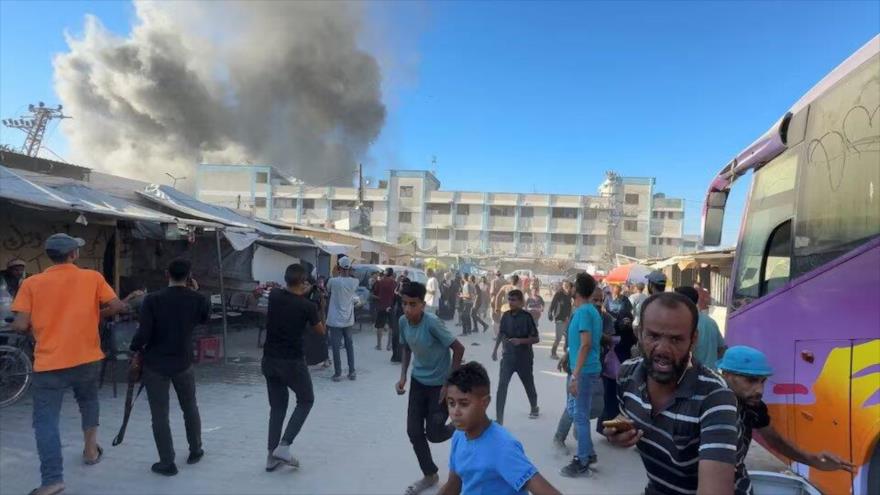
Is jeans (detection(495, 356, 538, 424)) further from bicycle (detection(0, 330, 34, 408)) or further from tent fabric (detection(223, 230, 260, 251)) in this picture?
tent fabric (detection(223, 230, 260, 251))

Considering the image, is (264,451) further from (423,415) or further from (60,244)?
(60,244)

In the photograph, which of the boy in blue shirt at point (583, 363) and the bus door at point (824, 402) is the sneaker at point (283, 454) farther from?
the bus door at point (824, 402)

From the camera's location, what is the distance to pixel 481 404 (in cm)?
223

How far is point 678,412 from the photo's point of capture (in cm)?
156

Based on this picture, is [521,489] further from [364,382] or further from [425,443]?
[364,382]

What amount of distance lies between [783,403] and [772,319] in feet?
2.26

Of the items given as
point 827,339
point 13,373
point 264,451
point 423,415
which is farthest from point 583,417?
point 13,373

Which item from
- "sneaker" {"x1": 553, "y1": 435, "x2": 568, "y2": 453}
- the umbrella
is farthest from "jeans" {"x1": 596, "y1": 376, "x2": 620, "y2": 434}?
the umbrella

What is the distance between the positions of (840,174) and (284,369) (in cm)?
427

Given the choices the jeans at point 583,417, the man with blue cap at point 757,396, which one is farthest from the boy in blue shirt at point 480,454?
the jeans at point 583,417

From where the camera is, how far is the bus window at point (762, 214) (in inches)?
166

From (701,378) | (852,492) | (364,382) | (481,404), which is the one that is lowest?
(364,382)

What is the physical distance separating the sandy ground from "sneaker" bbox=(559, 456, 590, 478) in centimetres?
8

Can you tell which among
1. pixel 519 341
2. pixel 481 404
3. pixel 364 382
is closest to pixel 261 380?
pixel 364 382
